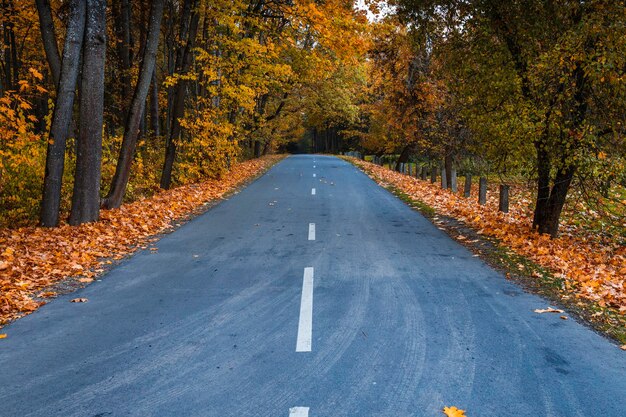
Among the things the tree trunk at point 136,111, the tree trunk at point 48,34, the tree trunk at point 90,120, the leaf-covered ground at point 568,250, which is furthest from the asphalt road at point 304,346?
the tree trunk at point 48,34

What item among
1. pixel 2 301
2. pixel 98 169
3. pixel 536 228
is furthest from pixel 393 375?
pixel 98 169

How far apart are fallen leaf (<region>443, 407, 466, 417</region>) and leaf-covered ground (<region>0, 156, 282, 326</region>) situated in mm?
4655

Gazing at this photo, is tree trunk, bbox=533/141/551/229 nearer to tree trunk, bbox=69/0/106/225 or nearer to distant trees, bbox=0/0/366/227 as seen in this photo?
distant trees, bbox=0/0/366/227

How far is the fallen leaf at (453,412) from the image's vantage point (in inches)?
129

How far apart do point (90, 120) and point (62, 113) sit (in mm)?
535

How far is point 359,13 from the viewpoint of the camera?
1920 centimetres

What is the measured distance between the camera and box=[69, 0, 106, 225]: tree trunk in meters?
9.40

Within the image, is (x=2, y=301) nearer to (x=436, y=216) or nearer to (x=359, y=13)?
(x=436, y=216)

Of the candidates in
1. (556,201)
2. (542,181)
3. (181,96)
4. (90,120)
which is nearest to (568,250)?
(556,201)

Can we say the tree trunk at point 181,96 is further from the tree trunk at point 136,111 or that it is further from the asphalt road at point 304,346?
the asphalt road at point 304,346

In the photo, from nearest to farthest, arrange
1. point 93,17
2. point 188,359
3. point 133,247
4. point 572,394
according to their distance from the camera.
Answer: point 572,394
point 188,359
point 133,247
point 93,17

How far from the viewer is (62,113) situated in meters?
9.38

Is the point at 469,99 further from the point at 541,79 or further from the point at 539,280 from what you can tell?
the point at 539,280

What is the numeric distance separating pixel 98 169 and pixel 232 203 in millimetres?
4808
